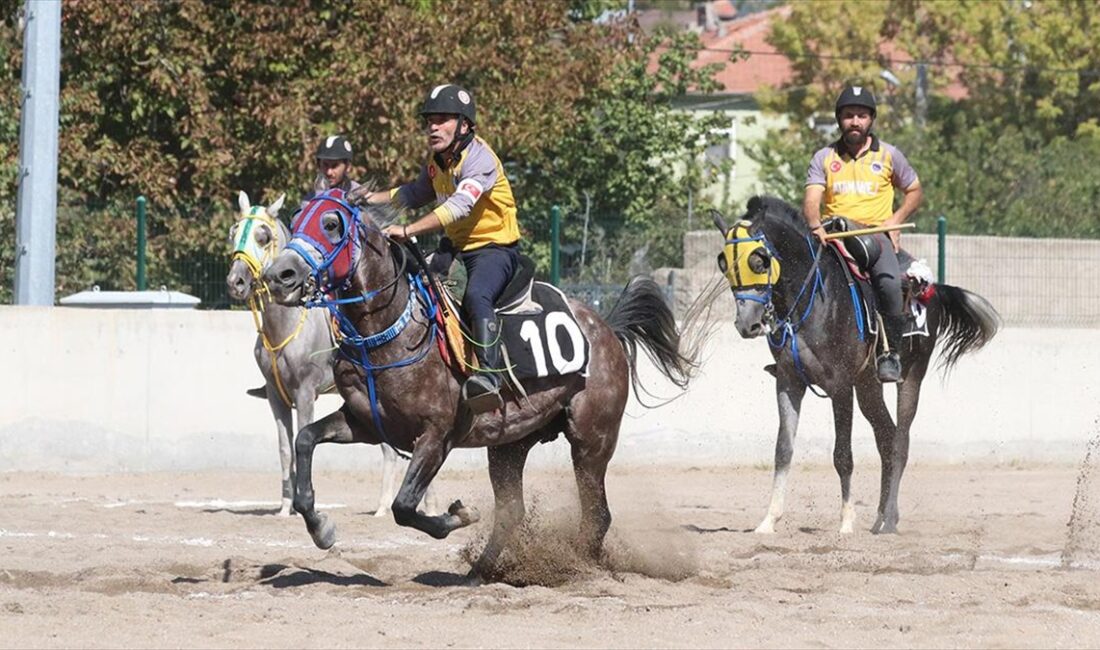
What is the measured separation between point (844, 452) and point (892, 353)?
78 cm

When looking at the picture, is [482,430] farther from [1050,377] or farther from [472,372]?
[1050,377]

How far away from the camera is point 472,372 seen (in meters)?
9.29

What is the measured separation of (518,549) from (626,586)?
652 millimetres

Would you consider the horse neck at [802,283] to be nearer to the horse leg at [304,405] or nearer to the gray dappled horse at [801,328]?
the gray dappled horse at [801,328]

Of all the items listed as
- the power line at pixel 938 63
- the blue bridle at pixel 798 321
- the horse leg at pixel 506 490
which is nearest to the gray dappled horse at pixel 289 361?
the horse leg at pixel 506 490

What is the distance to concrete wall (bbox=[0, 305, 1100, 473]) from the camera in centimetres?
1549

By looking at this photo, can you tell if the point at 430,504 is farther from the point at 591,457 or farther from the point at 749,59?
the point at 749,59

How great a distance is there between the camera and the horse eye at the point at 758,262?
11.7m

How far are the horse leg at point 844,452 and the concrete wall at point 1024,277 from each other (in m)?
6.01

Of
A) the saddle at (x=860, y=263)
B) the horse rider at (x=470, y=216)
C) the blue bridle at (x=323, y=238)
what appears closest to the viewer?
the blue bridle at (x=323, y=238)

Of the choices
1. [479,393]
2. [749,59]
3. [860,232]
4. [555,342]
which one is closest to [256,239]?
[555,342]

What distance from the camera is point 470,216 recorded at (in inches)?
375

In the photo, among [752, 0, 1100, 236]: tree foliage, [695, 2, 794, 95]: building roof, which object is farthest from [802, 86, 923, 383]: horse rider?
[695, 2, 794, 95]: building roof

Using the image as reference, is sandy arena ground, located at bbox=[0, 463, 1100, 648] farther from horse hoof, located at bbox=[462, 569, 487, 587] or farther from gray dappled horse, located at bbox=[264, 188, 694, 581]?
gray dappled horse, located at bbox=[264, 188, 694, 581]
